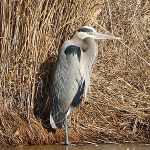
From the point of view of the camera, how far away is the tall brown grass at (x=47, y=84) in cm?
422

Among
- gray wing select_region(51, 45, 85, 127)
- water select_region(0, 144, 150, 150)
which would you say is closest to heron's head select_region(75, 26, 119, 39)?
gray wing select_region(51, 45, 85, 127)

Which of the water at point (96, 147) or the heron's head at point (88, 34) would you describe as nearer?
the water at point (96, 147)

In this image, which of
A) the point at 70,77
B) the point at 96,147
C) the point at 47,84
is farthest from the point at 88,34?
the point at 96,147

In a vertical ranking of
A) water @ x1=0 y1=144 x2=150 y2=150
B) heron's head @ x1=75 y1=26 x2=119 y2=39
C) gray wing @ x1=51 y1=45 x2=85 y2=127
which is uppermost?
heron's head @ x1=75 y1=26 x2=119 y2=39

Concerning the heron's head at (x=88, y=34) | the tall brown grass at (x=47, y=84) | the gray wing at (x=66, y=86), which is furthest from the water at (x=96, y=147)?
the heron's head at (x=88, y=34)

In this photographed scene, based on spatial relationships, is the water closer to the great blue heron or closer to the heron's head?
the great blue heron

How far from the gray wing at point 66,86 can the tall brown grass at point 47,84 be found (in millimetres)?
174

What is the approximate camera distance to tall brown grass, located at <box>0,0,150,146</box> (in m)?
4.22

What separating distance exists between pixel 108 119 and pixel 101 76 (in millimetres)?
468

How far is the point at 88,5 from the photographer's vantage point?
448 cm

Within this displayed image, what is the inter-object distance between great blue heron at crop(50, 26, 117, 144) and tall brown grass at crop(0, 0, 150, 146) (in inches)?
6.4

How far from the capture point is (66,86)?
14.1 ft

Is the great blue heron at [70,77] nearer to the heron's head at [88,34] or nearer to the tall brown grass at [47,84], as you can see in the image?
the heron's head at [88,34]

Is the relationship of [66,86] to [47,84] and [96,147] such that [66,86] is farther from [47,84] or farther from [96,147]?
[96,147]
